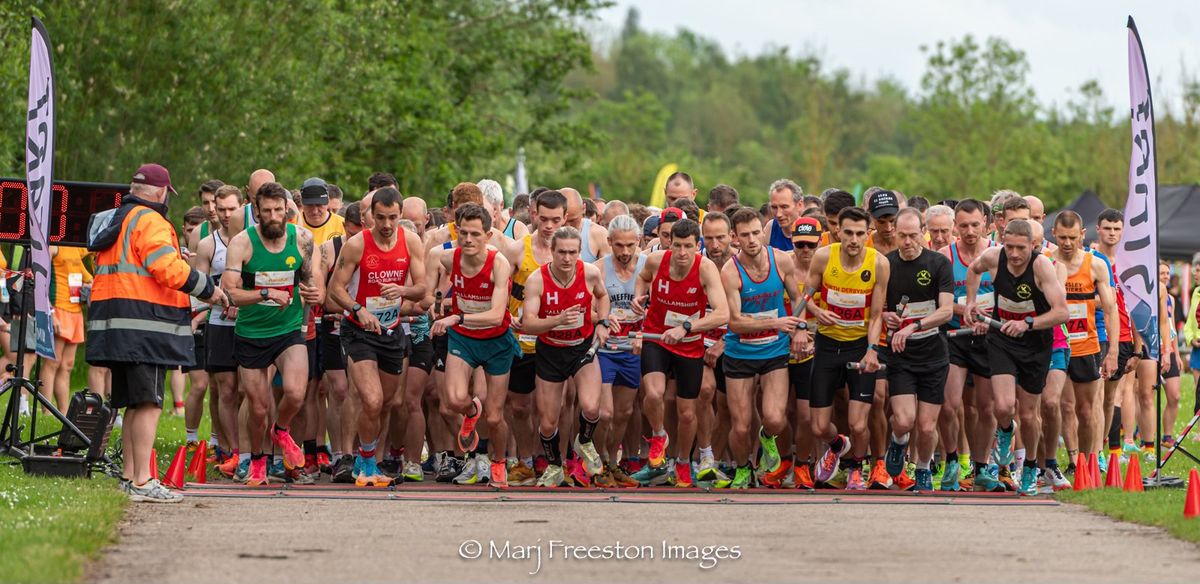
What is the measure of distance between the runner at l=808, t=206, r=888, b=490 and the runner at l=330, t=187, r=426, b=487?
9.77ft

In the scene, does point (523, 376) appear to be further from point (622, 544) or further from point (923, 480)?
point (622, 544)

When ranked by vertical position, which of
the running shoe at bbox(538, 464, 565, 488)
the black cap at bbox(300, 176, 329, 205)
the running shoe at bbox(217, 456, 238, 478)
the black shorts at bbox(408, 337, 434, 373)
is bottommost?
the running shoe at bbox(217, 456, 238, 478)

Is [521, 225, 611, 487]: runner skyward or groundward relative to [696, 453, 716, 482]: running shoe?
skyward

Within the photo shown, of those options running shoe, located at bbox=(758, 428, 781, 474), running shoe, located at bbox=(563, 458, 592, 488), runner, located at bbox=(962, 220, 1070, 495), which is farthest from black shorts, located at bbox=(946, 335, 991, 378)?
running shoe, located at bbox=(563, 458, 592, 488)

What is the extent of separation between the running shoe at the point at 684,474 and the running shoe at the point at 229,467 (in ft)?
11.0

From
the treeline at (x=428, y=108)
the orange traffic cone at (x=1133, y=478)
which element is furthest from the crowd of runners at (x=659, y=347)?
the treeline at (x=428, y=108)

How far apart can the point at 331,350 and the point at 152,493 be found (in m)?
2.52

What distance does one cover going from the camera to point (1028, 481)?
12891 millimetres

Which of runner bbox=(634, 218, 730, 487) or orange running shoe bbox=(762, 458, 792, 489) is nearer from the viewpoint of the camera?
runner bbox=(634, 218, 730, 487)

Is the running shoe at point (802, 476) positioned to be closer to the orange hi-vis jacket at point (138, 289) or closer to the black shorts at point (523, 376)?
the black shorts at point (523, 376)

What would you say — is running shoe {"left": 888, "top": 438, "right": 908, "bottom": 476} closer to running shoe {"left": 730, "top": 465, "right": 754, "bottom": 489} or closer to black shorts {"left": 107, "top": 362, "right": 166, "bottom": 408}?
running shoe {"left": 730, "top": 465, "right": 754, "bottom": 489}

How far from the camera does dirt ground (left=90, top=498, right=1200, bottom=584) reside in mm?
8555

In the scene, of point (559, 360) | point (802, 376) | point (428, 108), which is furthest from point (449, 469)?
point (428, 108)

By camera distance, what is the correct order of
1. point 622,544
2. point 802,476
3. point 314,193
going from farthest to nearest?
1. point 314,193
2. point 802,476
3. point 622,544
